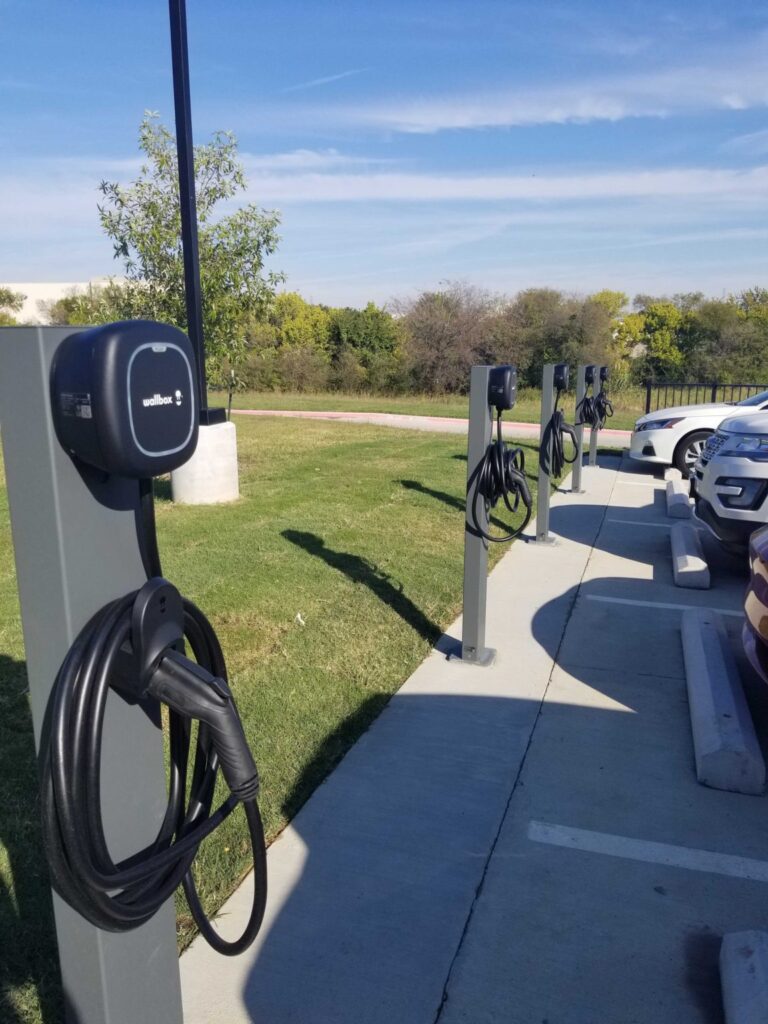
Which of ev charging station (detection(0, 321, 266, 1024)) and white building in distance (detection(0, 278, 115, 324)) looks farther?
white building in distance (detection(0, 278, 115, 324))

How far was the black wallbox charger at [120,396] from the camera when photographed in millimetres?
1342

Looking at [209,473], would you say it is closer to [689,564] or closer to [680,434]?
[689,564]

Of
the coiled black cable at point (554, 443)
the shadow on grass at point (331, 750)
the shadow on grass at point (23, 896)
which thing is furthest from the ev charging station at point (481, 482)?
the coiled black cable at point (554, 443)

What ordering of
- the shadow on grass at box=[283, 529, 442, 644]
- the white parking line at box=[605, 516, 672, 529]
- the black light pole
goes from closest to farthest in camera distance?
the shadow on grass at box=[283, 529, 442, 644], the black light pole, the white parking line at box=[605, 516, 672, 529]

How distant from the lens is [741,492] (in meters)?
5.84

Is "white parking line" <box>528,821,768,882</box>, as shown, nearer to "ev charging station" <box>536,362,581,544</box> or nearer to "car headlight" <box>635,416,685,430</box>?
"ev charging station" <box>536,362,581,544</box>

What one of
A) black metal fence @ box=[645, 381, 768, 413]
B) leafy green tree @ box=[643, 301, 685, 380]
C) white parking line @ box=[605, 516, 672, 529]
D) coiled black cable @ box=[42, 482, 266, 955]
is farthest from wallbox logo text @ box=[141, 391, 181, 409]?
leafy green tree @ box=[643, 301, 685, 380]

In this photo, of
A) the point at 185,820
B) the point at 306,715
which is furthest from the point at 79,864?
the point at 306,715

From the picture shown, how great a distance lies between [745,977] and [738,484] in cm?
426

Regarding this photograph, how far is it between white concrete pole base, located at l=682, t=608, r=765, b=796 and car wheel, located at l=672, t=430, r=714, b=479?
665cm

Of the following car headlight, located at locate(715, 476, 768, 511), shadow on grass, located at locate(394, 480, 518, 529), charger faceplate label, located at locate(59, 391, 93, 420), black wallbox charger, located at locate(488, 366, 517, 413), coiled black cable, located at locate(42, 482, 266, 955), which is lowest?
shadow on grass, located at locate(394, 480, 518, 529)

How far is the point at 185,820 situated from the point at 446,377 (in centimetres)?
2911

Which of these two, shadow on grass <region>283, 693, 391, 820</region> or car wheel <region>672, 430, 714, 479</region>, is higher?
car wheel <region>672, 430, 714, 479</region>

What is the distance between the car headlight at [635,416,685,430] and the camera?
1076cm
